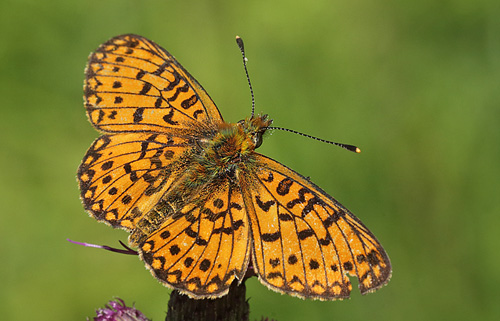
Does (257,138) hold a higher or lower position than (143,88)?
lower

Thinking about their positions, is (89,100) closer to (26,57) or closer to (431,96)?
(26,57)

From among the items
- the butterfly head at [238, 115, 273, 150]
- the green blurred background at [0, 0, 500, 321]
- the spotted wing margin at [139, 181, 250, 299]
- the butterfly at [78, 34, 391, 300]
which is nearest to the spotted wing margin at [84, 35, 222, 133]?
the butterfly at [78, 34, 391, 300]

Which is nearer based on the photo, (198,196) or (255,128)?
(198,196)

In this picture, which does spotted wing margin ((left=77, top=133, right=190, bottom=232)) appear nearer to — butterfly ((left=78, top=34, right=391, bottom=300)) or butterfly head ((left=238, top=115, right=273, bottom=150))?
butterfly ((left=78, top=34, right=391, bottom=300))

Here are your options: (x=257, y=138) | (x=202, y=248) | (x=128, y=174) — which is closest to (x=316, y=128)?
(x=257, y=138)

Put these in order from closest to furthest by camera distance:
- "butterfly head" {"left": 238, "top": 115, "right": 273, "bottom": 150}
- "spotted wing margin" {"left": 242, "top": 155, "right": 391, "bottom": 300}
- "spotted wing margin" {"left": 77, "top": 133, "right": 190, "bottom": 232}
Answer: "spotted wing margin" {"left": 242, "top": 155, "right": 391, "bottom": 300}, "spotted wing margin" {"left": 77, "top": 133, "right": 190, "bottom": 232}, "butterfly head" {"left": 238, "top": 115, "right": 273, "bottom": 150}

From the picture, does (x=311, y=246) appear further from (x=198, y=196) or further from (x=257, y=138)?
(x=257, y=138)

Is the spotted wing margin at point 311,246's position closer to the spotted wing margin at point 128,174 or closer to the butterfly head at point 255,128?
the butterfly head at point 255,128
